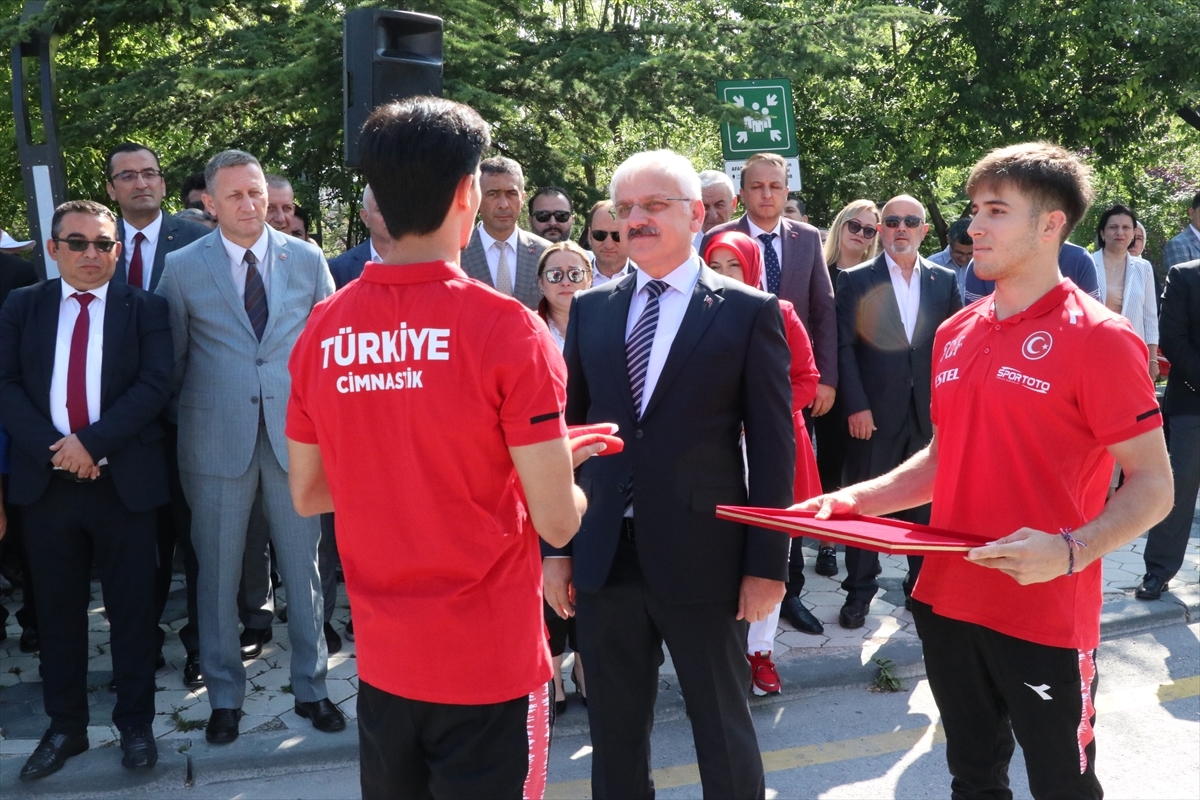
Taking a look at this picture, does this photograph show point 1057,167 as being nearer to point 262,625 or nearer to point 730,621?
point 730,621

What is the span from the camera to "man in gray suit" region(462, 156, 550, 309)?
246 inches

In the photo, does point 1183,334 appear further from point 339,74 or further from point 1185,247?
point 339,74

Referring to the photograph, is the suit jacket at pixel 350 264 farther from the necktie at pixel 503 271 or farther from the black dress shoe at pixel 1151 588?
the black dress shoe at pixel 1151 588

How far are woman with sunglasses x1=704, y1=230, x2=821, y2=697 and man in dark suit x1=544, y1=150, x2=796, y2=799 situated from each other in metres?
1.59

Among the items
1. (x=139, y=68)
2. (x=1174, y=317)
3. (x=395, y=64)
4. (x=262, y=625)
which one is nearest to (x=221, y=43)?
(x=139, y=68)

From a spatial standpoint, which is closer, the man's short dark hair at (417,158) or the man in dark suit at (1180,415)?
the man's short dark hair at (417,158)

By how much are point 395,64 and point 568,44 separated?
3380mm

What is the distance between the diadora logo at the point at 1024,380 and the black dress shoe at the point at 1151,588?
4269 millimetres

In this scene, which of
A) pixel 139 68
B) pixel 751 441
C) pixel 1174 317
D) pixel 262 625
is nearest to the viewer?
pixel 751 441

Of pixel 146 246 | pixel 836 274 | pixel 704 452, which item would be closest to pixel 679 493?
pixel 704 452

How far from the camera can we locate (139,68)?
857cm

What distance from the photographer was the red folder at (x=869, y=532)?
2465 mm

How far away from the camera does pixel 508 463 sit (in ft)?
7.58

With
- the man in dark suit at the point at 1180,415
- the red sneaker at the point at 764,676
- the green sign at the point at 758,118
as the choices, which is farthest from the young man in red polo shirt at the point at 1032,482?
the green sign at the point at 758,118
